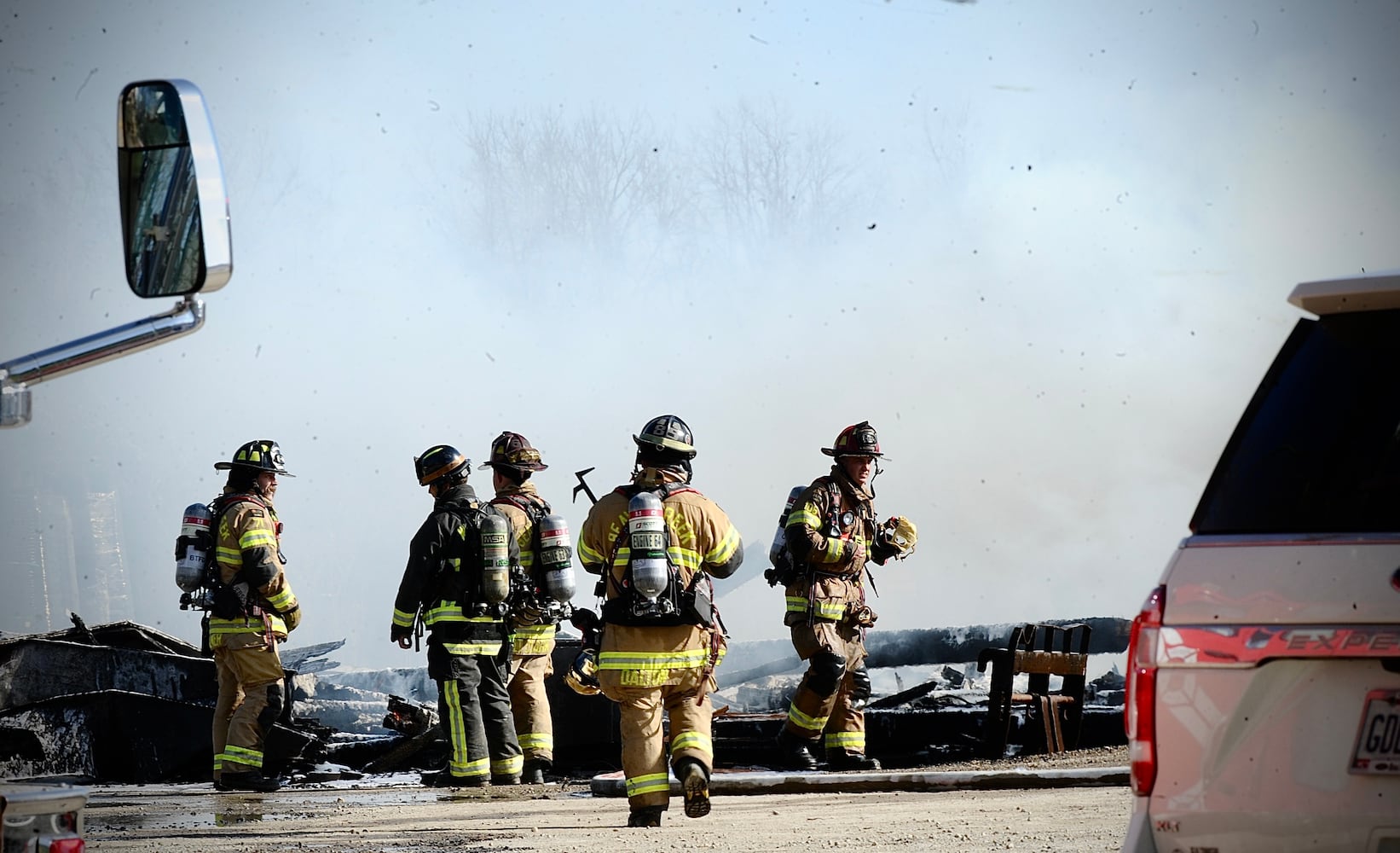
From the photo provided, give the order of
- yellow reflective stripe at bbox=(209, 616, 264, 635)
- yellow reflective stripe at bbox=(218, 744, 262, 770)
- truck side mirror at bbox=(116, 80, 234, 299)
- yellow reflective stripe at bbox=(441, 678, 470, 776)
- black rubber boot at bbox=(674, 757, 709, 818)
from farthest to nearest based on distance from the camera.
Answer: yellow reflective stripe at bbox=(209, 616, 264, 635) → yellow reflective stripe at bbox=(218, 744, 262, 770) → yellow reflective stripe at bbox=(441, 678, 470, 776) → black rubber boot at bbox=(674, 757, 709, 818) → truck side mirror at bbox=(116, 80, 234, 299)

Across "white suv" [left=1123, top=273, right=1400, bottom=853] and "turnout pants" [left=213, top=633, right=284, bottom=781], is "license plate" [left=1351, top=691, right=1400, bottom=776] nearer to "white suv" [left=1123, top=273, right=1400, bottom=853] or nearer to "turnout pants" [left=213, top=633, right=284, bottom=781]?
"white suv" [left=1123, top=273, right=1400, bottom=853]

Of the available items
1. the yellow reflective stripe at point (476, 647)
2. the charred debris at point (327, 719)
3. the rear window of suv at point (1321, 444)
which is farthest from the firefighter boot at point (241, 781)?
the rear window of suv at point (1321, 444)

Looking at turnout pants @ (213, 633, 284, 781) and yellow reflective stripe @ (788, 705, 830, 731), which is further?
yellow reflective stripe @ (788, 705, 830, 731)

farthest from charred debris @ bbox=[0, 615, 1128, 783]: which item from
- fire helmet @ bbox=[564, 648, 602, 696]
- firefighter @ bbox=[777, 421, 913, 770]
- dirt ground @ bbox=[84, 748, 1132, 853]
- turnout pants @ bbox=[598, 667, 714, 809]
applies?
turnout pants @ bbox=[598, 667, 714, 809]

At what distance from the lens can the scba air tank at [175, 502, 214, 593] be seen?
8.31m

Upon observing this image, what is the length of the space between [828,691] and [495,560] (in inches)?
76.6

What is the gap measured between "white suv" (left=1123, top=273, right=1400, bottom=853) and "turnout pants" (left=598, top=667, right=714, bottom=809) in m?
3.61

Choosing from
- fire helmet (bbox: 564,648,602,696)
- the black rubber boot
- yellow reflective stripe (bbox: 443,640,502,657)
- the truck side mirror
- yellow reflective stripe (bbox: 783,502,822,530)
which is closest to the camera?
the truck side mirror

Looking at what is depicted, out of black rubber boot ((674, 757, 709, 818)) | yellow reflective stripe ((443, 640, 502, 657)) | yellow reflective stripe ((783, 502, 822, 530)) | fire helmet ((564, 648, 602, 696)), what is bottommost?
black rubber boot ((674, 757, 709, 818))

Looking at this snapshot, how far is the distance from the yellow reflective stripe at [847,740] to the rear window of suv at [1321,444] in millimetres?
6378

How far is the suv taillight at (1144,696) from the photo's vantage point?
8.04ft

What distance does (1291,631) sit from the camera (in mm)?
2352

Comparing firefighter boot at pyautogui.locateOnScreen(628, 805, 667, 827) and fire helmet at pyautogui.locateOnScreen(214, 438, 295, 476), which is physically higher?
fire helmet at pyautogui.locateOnScreen(214, 438, 295, 476)

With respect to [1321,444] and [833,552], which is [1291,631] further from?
[833,552]
